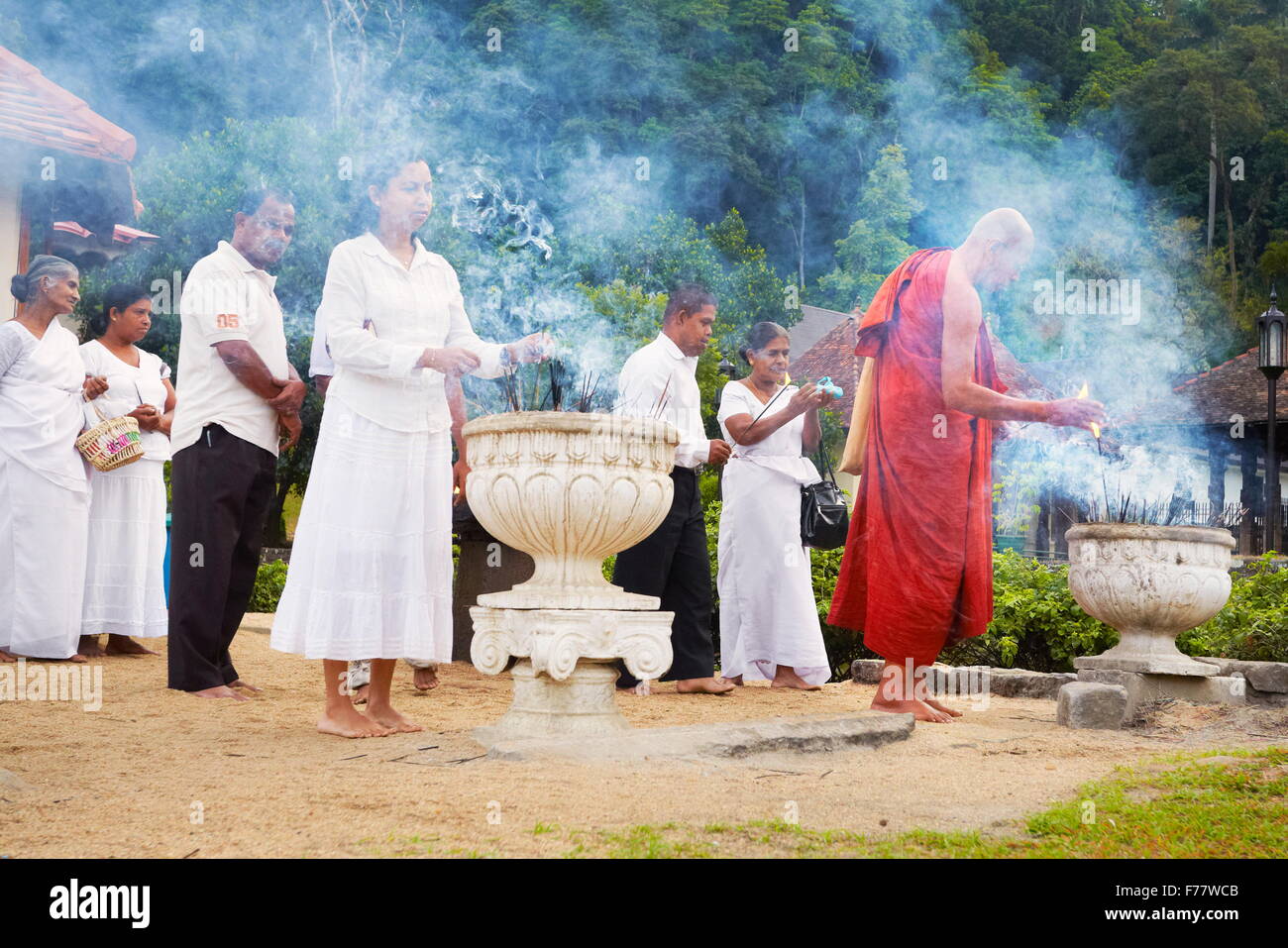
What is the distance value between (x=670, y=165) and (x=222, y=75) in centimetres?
1099

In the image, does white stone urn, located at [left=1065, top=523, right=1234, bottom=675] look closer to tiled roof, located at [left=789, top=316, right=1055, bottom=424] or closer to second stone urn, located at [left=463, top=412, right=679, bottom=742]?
second stone urn, located at [left=463, top=412, right=679, bottom=742]

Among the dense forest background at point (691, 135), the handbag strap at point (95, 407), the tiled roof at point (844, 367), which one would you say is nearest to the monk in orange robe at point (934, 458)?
the handbag strap at point (95, 407)

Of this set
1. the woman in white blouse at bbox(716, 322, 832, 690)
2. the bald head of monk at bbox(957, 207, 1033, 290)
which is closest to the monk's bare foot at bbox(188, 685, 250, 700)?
the woman in white blouse at bbox(716, 322, 832, 690)

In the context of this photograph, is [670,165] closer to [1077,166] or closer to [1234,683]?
[1077,166]

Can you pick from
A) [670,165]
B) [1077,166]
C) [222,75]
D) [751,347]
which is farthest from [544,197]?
[751,347]

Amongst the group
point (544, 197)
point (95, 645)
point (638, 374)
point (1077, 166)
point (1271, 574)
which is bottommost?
point (95, 645)

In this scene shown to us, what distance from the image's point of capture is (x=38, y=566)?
5891 mm

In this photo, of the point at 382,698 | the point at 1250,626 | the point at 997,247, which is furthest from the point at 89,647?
the point at 1250,626

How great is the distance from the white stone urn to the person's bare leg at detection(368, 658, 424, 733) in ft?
10.2

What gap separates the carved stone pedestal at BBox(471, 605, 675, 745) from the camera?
3975 mm

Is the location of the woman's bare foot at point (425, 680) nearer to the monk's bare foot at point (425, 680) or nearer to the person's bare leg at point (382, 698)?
the monk's bare foot at point (425, 680)

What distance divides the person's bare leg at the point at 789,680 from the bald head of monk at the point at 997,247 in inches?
92.8
